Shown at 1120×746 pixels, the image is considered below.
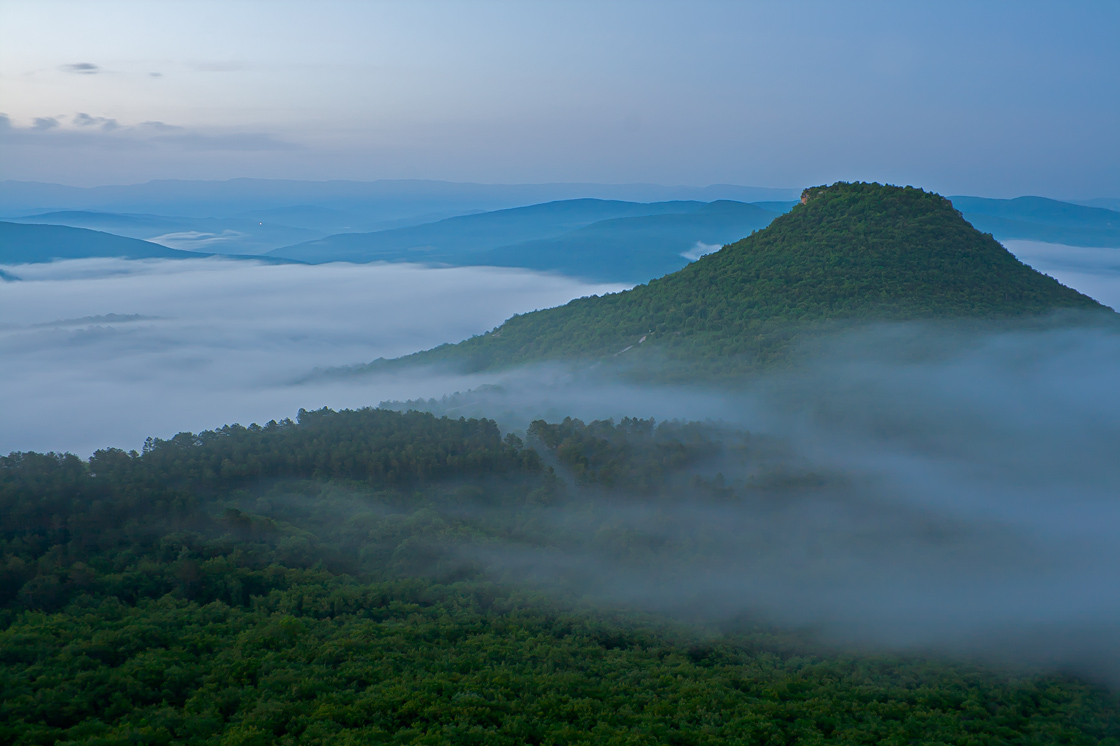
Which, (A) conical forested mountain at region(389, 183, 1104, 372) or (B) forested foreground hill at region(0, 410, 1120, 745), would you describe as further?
(A) conical forested mountain at region(389, 183, 1104, 372)

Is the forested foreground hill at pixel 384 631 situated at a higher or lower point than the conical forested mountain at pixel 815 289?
lower

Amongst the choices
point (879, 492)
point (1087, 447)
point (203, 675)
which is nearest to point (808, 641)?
point (879, 492)

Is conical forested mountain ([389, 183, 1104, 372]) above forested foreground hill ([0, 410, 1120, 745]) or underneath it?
above

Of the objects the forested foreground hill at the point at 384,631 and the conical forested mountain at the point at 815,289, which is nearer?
the forested foreground hill at the point at 384,631

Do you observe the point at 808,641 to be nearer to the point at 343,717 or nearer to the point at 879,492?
the point at 879,492
